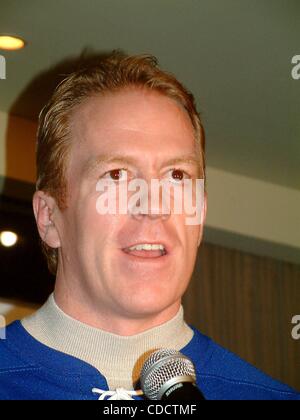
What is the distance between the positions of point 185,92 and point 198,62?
1.54m

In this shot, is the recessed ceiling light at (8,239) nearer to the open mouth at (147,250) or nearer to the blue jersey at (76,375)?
the blue jersey at (76,375)

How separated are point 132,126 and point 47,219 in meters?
0.25

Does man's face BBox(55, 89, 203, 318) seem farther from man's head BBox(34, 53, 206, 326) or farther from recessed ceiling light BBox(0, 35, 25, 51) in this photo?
recessed ceiling light BBox(0, 35, 25, 51)

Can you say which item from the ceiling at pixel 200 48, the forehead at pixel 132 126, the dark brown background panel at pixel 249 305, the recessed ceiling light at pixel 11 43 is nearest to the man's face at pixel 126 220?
the forehead at pixel 132 126

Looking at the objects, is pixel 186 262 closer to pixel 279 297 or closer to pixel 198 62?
pixel 198 62

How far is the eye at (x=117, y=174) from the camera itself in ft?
4.11

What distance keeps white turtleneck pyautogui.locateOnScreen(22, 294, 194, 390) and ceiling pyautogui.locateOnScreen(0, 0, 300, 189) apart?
1.42m

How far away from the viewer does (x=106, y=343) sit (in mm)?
1263

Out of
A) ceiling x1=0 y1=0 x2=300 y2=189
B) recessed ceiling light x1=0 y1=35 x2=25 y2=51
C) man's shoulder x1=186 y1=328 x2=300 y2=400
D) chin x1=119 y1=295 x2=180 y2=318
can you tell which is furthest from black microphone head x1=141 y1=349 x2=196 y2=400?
recessed ceiling light x1=0 y1=35 x2=25 y2=51

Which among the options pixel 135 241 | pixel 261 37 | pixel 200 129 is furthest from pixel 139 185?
pixel 261 37

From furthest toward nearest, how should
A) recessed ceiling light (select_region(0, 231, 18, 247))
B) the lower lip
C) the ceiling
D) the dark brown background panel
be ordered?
the dark brown background panel → recessed ceiling light (select_region(0, 231, 18, 247)) → the ceiling → the lower lip

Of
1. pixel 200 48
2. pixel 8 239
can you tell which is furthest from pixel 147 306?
pixel 8 239

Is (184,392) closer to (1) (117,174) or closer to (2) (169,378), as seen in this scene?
(2) (169,378)

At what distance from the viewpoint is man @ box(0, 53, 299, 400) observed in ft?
4.01
